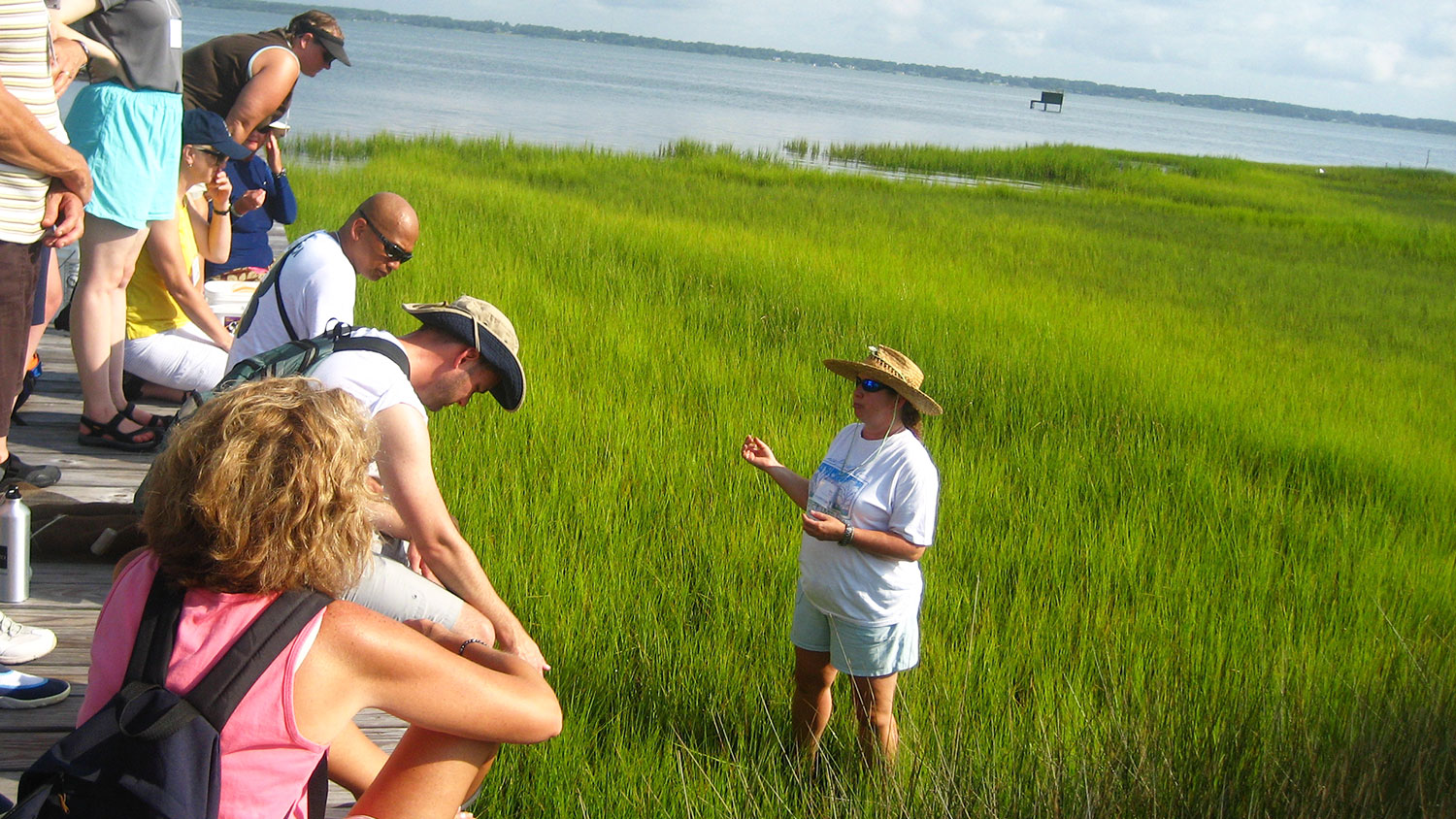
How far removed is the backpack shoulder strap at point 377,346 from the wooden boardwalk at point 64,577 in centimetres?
87

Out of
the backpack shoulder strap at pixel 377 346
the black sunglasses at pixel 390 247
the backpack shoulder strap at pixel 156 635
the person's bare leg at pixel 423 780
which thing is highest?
the black sunglasses at pixel 390 247

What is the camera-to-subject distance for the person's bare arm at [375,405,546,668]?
2469 millimetres

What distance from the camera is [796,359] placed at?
6730 millimetres

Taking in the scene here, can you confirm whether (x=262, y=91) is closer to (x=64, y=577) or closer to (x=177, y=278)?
(x=177, y=278)

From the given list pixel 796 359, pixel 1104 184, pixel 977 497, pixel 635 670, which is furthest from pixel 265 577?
pixel 1104 184

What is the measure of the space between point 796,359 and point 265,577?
527cm

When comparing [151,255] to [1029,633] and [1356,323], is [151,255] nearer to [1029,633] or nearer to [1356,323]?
[1029,633]

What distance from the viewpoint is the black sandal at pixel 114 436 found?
4.07 m

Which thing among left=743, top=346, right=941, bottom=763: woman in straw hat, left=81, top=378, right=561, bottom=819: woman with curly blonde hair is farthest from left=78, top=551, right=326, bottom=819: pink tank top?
left=743, top=346, right=941, bottom=763: woman in straw hat

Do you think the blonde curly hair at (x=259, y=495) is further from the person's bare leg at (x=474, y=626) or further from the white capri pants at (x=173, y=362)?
the white capri pants at (x=173, y=362)

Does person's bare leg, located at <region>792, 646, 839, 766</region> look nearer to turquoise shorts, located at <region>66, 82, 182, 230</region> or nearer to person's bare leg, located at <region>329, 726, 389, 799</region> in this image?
person's bare leg, located at <region>329, 726, 389, 799</region>

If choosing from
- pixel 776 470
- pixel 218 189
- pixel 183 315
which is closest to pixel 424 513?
pixel 776 470

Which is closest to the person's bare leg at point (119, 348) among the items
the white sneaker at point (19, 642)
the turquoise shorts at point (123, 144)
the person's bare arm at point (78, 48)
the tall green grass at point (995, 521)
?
the turquoise shorts at point (123, 144)

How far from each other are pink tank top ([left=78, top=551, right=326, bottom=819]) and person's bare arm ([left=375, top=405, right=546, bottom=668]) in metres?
0.82
